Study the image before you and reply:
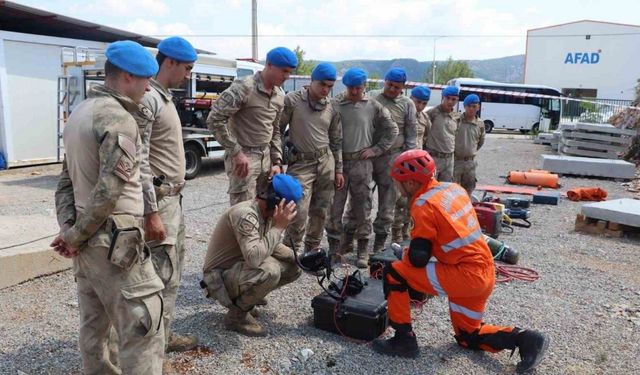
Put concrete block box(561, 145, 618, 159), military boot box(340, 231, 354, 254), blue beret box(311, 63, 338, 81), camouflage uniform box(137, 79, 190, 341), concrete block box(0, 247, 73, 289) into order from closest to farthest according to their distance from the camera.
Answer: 1. camouflage uniform box(137, 79, 190, 341)
2. concrete block box(0, 247, 73, 289)
3. blue beret box(311, 63, 338, 81)
4. military boot box(340, 231, 354, 254)
5. concrete block box(561, 145, 618, 159)

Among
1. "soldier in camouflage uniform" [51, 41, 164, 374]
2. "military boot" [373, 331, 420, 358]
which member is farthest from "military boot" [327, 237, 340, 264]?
"soldier in camouflage uniform" [51, 41, 164, 374]

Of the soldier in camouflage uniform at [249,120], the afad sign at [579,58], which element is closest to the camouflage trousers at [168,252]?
the soldier in camouflage uniform at [249,120]

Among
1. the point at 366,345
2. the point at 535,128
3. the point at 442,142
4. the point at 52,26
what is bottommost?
the point at 366,345

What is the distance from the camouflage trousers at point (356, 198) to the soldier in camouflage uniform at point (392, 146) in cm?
23

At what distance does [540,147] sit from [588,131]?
6.11 m

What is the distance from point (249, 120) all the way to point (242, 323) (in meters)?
1.66

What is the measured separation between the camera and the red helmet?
331 cm

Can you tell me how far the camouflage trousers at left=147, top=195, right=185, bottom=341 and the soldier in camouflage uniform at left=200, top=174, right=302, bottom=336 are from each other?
1.49 feet

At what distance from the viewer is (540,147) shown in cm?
1991

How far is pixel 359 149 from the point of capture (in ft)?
17.3

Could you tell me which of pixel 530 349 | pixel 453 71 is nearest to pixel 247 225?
pixel 530 349

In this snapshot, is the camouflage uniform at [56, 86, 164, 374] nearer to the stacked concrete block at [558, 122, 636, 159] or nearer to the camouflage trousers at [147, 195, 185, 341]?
the camouflage trousers at [147, 195, 185, 341]

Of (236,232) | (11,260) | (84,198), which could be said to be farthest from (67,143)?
(11,260)

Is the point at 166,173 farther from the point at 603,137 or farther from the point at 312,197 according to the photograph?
the point at 603,137
